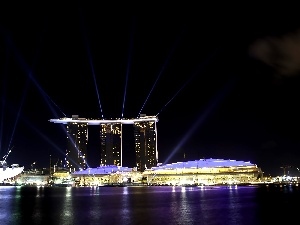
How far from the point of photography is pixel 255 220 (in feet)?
125

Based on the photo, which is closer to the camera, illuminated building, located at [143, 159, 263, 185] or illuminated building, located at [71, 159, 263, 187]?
illuminated building, located at [143, 159, 263, 185]

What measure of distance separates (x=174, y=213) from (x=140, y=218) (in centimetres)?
524

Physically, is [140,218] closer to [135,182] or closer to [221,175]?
[221,175]

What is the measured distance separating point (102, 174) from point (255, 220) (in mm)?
153230

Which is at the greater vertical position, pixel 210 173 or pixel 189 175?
pixel 210 173

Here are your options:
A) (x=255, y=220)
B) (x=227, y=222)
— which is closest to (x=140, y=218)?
(x=227, y=222)

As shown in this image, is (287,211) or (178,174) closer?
(287,211)

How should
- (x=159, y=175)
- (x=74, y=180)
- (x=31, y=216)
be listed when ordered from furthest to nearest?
(x=74, y=180), (x=159, y=175), (x=31, y=216)

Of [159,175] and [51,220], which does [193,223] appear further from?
[159,175]

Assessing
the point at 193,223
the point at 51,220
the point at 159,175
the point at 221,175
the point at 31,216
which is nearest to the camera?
the point at 193,223

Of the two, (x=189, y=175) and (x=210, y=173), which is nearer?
(x=210, y=173)

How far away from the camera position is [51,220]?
39375 millimetres

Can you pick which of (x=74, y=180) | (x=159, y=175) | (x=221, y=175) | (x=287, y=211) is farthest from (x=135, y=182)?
(x=287, y=211)

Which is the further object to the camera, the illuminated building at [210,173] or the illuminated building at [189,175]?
the illuminated building at [189,175]
